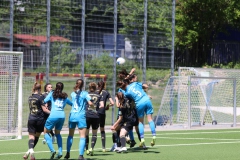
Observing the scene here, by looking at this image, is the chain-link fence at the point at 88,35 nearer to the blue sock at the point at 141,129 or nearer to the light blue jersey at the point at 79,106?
the blue sock at the point at 141,129

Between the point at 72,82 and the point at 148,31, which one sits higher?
the point at 148,31

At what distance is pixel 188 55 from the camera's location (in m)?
36.5

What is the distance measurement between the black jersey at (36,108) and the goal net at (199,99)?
41.0 ft

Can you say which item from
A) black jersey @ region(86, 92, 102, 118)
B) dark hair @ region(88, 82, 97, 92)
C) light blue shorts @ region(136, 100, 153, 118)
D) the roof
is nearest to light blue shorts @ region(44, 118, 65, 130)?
black jersey @ region(86, 92, 102, 118)

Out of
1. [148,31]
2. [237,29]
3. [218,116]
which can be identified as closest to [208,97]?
[218,116]

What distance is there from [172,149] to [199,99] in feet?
34.0

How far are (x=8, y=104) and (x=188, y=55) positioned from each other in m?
16.1

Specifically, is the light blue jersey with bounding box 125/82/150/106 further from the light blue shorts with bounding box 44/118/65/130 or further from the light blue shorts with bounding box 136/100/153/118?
the light blue shorts with bounding box 44/118/65/130

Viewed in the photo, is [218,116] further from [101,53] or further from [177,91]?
[101,53]

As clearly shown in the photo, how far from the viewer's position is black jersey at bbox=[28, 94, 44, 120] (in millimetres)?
15086

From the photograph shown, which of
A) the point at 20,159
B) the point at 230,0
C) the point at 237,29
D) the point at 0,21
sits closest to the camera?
the point at 20,159

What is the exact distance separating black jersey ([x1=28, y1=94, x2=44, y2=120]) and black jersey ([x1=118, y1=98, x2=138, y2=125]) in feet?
8.17

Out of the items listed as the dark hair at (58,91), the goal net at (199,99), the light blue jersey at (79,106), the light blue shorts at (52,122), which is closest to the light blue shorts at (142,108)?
the light blue jersey at (79,106)

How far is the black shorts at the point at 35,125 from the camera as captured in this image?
15031 millimetres
